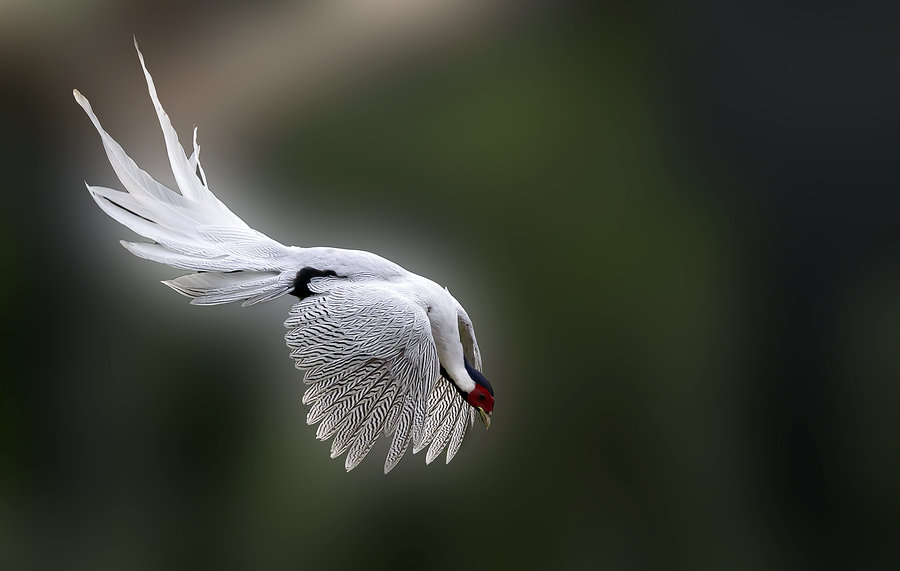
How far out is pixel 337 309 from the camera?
0.78 meters

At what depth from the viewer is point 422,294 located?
847 millimetres

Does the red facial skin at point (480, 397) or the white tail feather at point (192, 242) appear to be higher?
the white tail feather at point (192, 242)

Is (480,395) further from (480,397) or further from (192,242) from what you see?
(192,242)

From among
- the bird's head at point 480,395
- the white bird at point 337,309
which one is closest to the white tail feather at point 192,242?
the white bird at point 337,309

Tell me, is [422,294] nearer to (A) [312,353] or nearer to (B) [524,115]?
(A) [312,353]

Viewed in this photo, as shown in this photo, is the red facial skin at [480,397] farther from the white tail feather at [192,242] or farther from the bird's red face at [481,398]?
the white tail feather at [192,242]

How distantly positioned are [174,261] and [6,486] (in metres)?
0.56

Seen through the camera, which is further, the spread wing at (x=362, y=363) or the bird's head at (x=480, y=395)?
the bird's head at (x=480, y=395)

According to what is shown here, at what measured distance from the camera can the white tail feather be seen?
0.83 meters

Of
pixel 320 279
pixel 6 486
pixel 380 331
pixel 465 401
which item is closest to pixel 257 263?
pixel 320 279

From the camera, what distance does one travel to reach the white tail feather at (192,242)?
829 mm

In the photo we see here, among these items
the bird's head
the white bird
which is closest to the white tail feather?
the white bird

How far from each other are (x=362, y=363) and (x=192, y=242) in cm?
25

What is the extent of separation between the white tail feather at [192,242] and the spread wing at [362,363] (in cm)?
7
